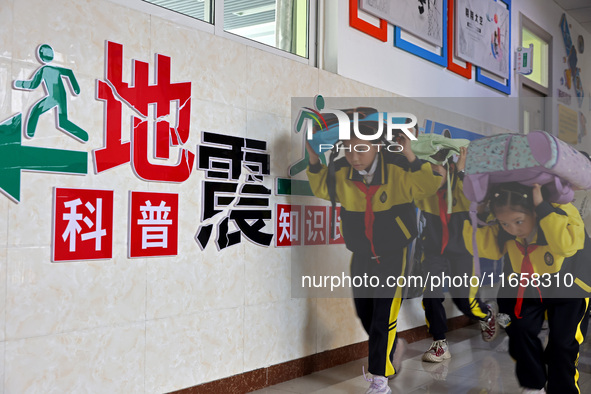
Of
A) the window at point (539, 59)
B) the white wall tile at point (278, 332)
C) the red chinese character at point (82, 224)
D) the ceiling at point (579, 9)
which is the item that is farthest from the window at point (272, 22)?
the ceiling at point (579, 9)

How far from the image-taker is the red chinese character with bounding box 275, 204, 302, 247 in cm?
331

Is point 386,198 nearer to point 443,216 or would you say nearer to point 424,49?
point 443,216

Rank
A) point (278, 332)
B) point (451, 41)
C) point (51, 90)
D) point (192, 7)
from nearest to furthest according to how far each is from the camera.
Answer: point (51, 90)
point (192, 7)
point (278, 332)
point (451, 41)

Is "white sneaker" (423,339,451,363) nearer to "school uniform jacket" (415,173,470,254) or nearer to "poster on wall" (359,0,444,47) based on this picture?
"school uniform jacket" (415,173,470,254)

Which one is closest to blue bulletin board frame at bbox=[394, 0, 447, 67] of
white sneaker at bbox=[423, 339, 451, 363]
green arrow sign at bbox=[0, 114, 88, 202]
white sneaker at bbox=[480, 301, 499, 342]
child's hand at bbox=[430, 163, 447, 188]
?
child's hand at bbox=[430, 163, 447, 188]

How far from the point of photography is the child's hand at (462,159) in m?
2.74

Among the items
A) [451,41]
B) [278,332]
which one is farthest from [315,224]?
[451,41]

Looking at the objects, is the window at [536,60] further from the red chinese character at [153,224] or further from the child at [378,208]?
the red chinese character at [153,224]

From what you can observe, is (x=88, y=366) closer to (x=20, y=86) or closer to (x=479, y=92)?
(x=20, y=86)

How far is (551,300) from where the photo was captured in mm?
2637

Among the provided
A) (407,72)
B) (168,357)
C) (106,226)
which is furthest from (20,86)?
(407,72)

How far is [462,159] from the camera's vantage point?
9.01 ft

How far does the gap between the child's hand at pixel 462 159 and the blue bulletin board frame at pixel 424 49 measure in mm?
1772

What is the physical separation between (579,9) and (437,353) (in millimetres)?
4963
